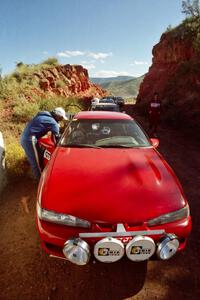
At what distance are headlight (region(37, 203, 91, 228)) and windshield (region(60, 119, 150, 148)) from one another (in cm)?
152

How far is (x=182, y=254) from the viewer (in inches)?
138

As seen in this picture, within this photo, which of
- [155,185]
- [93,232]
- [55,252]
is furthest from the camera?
[155,185]

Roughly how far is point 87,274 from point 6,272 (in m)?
0.93

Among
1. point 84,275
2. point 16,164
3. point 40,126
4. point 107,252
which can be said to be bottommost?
point 84,275

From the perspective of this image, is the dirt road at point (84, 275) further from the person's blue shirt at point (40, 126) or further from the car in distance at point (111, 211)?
the person's blue shirt at point (40, 126)

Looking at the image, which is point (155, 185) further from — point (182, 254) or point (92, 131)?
point (92, 131)

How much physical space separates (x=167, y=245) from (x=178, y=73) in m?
21.2

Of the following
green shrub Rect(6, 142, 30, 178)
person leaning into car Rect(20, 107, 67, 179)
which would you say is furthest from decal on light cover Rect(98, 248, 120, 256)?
green shrub Rect(6, 142, 30, 178)

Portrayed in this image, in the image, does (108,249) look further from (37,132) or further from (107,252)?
(37,132)

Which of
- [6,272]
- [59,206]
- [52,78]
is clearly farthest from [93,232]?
[52,78]

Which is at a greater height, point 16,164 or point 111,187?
point 111,187

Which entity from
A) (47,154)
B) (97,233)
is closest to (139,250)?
(97,233)

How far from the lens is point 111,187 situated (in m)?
2.99

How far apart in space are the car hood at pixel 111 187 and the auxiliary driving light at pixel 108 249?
0.64 feet
